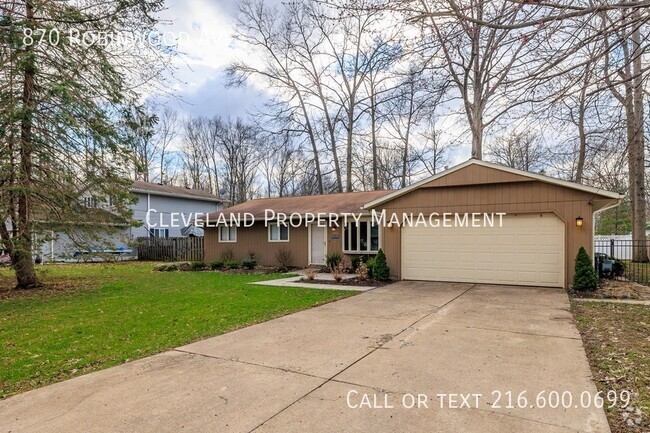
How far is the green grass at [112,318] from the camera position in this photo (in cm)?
469

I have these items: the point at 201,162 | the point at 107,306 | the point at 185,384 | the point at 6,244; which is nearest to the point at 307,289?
the point at 107,306

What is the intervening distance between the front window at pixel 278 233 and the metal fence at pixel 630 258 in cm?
1094

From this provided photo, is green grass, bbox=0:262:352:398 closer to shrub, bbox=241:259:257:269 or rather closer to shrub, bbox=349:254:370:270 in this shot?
shrub, bbox=241:259:257:269

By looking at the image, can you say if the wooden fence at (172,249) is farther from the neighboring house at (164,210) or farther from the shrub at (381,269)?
the shrub at (381,269)

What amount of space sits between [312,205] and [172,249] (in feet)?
30.5

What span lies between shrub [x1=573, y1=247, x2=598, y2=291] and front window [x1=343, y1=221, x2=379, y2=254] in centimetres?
620

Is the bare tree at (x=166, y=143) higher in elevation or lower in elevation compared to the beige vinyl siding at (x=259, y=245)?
higher

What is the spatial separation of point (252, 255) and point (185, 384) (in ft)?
42.9

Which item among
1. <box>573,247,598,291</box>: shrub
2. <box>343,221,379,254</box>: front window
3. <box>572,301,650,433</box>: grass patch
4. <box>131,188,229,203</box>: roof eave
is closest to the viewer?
<box>572,301,650,433</box>: grass patch

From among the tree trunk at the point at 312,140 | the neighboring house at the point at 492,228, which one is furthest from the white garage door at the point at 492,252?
the tree trunk at the point at 312,140

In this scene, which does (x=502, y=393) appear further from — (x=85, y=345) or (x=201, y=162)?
(x=201, y=162)

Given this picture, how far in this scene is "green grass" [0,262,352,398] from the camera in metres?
4.69

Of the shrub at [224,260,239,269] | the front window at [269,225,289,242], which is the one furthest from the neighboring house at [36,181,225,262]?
the front window at [269,225,289,242]

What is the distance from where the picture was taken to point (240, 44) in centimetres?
2197
